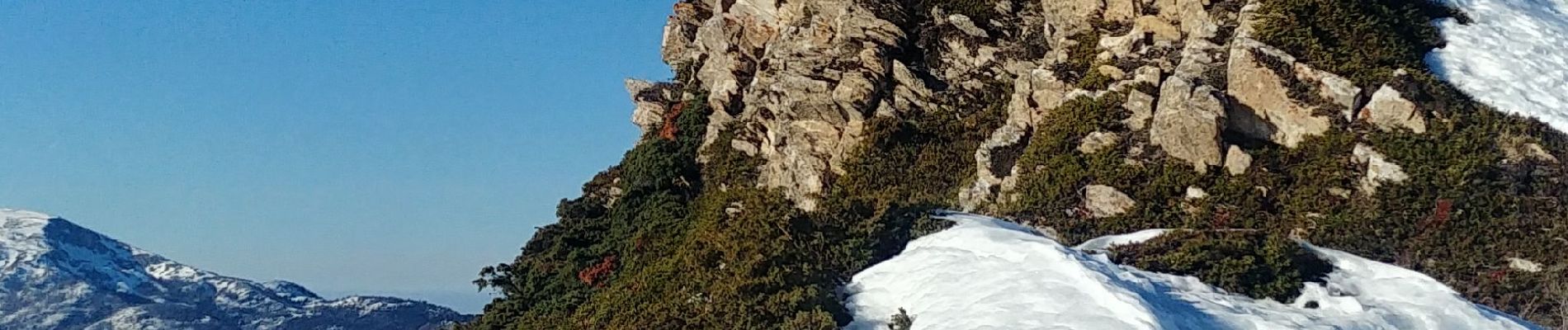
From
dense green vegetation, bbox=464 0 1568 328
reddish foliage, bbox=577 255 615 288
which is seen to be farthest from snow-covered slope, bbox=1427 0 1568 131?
reddish foliage, bbox=577 255 615 288

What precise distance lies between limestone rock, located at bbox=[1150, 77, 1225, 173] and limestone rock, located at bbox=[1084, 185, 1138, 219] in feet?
3.46

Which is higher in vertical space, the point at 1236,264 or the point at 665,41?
the point at 665,41

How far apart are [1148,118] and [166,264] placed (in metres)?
197

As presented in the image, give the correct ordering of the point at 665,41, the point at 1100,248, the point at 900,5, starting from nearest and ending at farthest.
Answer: the point at 1100,248, the point at 900,5, the point at 665,41

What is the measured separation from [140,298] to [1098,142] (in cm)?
17838

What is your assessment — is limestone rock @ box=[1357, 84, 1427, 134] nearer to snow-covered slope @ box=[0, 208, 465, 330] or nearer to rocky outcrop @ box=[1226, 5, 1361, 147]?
rocky outcrop @ box=[1226, 5, 1361, 147]

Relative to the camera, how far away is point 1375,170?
60.5ft

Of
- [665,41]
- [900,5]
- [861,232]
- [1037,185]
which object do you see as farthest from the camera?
[665,41]

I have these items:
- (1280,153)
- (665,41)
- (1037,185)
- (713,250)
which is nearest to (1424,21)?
(1280,153)

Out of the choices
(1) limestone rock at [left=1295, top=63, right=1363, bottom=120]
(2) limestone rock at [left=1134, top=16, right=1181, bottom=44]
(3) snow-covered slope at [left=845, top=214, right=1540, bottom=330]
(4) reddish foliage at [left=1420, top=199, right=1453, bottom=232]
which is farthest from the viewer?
(2) limestone rock at [left=1134, top=16, right=1181, bottom=44]

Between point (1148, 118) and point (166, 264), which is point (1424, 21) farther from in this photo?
point (166, 264)

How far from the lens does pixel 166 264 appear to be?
19225 centimetres

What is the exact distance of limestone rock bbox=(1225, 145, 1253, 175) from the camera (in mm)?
19016

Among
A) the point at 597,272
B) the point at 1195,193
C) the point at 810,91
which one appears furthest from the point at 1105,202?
the point at 597,272
